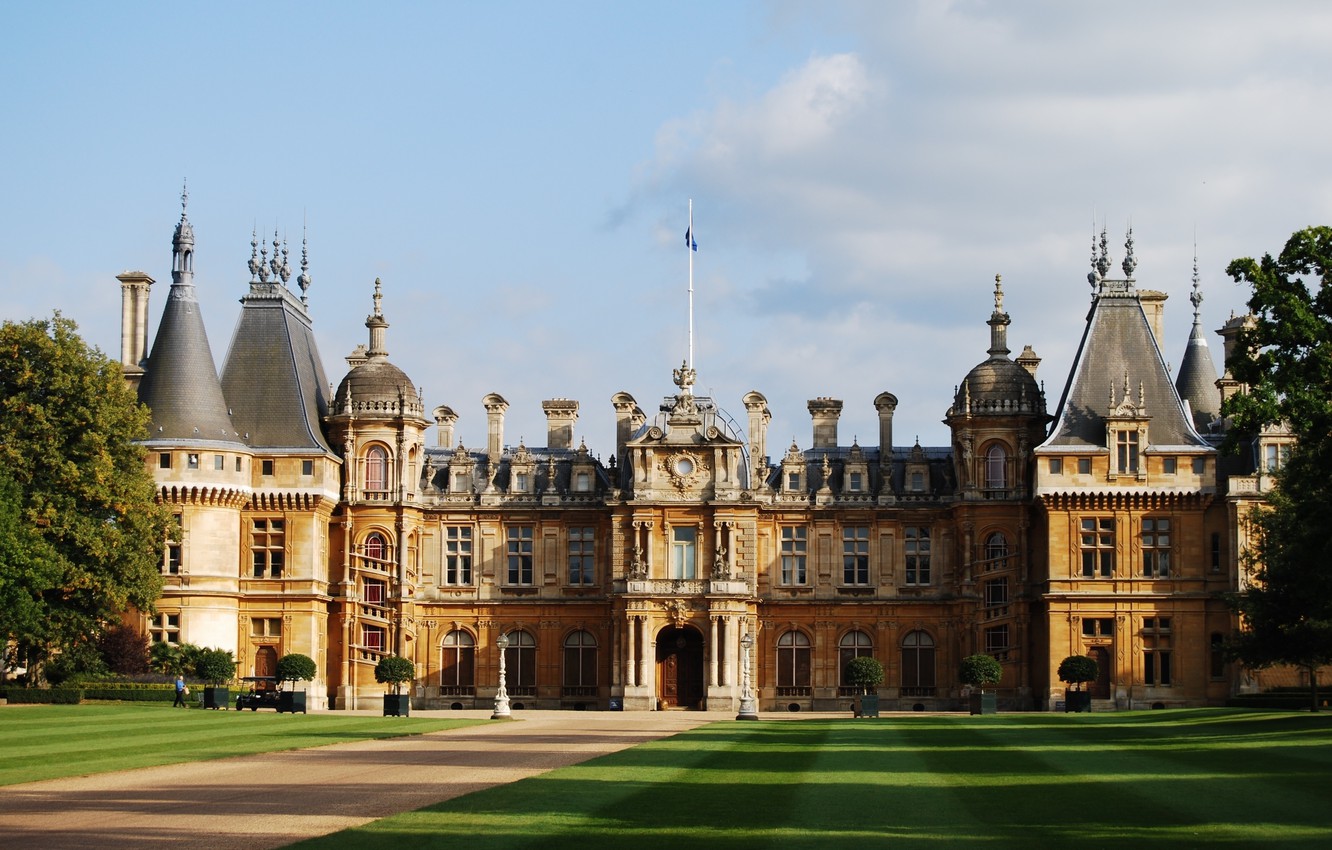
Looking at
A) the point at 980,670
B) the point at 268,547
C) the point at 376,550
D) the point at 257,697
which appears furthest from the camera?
the point at 376,550

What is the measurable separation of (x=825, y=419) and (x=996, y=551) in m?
9.91

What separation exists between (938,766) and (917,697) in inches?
1721

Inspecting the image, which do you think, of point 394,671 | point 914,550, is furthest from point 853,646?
point 394,671

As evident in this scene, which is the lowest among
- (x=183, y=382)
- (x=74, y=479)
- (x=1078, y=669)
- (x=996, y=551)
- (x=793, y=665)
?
(x=793, y=665)

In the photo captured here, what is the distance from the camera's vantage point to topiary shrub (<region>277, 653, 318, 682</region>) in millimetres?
69250

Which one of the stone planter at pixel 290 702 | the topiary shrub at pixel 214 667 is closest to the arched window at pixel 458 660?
the topiary shrub at pixel 214 667

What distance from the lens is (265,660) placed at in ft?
237

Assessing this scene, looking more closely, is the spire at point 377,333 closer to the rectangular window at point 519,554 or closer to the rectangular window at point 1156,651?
the rectangular window at point 519,554

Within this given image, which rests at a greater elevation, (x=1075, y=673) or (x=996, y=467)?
(x=996, y=467)

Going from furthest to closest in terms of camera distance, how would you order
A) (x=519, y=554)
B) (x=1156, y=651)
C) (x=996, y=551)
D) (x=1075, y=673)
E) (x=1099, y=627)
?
(x=519, y=554), (x=996, y=551), (x=1099, y=627), (x=1156, y=651), (x=1075, y=673)

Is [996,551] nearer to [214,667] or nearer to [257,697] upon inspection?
[257,697]

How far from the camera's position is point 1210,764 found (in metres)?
32.2

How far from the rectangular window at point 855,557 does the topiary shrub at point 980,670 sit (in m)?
8.02

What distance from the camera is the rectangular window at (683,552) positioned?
74750 millimetres
